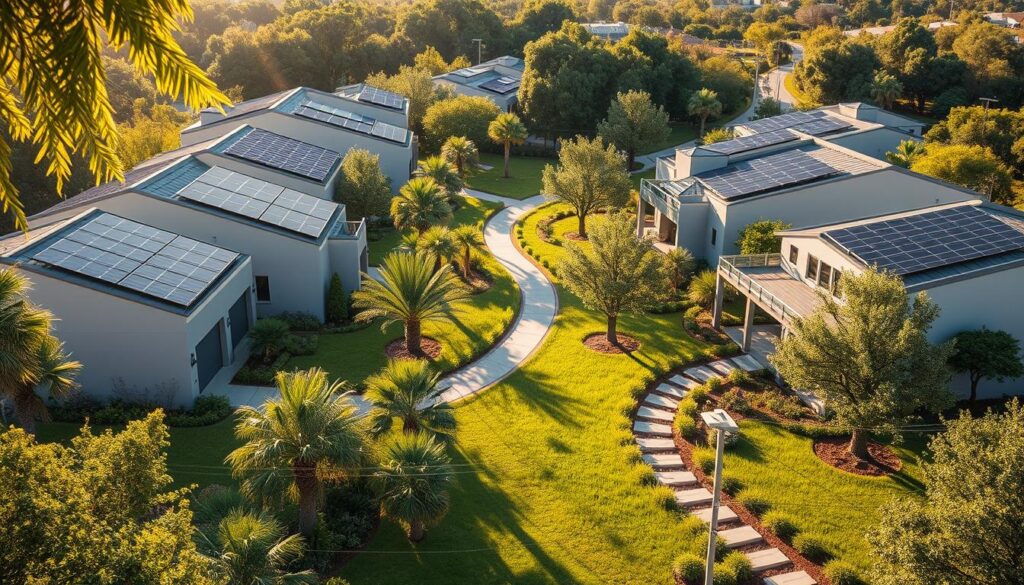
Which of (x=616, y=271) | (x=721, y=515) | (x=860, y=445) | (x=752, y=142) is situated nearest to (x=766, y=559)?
(x=721, y=515)

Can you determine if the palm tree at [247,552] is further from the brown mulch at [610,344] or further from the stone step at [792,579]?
the brown mulch at [610,344]

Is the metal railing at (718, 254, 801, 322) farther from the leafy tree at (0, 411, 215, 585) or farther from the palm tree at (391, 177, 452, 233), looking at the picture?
the leafy tree at (0, 411, 215, 585)

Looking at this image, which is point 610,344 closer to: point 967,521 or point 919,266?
point 919,266

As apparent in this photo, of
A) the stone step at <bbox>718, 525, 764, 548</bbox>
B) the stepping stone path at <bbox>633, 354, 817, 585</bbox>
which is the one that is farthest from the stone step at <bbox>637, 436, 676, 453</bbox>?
the stone step at <bbox>718, 525, 764, 548</bbox>

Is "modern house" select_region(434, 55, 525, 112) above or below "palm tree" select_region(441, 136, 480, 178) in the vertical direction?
above

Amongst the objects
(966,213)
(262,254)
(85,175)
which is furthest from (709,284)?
(85,175)

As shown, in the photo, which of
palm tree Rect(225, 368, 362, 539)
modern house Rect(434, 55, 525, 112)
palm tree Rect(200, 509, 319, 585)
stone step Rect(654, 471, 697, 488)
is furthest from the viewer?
modern house Rect(434, 55, 525, 112)

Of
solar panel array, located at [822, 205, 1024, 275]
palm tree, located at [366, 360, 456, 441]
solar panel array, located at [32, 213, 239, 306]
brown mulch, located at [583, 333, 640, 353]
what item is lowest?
brown mulch, located at [583, 333, 640, 353]

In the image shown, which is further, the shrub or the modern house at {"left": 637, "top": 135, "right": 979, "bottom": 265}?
the modern house at {"left": 637, "top": 135, "right": 979, "bottom": 265}

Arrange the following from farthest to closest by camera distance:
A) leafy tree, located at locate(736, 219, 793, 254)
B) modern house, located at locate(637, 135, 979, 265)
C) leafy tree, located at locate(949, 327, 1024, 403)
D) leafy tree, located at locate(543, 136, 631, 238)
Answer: leafy tree, located at locate(543, 136, 631, 238) < modern house, located at locate(637, 135, 979, 265) < leafy tree, located at locate(736, 219, 793, 254) < leafy tree, located at locate(949, 327, 1024, 403)
